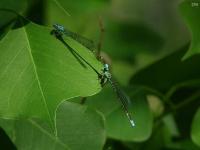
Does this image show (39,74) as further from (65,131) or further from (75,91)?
(65,131)

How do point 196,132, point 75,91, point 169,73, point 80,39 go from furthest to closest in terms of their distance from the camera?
point 169,73
point 196,132
point 80,39
point 75,91

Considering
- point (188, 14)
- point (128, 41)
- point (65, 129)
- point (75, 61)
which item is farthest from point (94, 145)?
point (128, 41)

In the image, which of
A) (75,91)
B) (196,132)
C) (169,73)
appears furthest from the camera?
(169,73)

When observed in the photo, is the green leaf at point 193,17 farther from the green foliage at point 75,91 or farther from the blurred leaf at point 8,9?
the blurred leaf at point 8,9

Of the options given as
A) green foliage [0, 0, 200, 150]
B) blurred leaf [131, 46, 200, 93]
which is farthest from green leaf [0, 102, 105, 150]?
blurred leaf [131, 46, 200, 93]

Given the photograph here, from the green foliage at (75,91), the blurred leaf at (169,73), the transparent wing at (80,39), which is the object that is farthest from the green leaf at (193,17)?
the blurred leaf at (169,73)

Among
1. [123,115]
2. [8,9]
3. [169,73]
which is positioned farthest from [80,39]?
[169,73]
